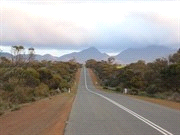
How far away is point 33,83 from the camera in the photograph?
230 feet

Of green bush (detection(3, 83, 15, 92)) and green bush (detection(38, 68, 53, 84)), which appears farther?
green bush (detection(38, 68, 53, 84))

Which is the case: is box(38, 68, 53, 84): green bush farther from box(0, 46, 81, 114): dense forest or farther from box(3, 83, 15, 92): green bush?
box(3, 83, 15, 92): green bush

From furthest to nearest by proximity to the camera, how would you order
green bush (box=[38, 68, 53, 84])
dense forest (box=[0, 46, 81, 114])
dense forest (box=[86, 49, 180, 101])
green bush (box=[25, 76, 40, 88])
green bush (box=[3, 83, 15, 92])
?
1. green bush (box=[38, 68, 53, 84])
2. green bush (box=[25, 76, 40, 88])
3. dense forest (box=[86, 49, 180, 101])
4. green bush (box=[3, 83, 15, 92])
5. dense forest (box=[0, 46, 81, 114])

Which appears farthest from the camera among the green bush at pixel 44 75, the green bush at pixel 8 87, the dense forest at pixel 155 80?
the green bush at pixel 44 75

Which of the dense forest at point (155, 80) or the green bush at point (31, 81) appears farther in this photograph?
the green bush at point (31, 81)

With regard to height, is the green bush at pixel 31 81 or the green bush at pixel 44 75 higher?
the green bush at pixel 44 75

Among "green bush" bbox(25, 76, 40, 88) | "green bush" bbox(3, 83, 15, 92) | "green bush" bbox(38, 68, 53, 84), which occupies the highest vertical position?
"green bush" bbox(38, 68, 53, 84)

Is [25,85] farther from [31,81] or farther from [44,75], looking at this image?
[44,75]

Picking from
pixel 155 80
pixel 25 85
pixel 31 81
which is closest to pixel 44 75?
pixel 31 81

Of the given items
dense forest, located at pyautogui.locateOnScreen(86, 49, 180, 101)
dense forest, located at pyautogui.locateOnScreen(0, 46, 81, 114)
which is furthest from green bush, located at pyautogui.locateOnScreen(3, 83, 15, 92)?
dense forest, located at pyautogui.locateOnScreen(86, 49, 180, 101)

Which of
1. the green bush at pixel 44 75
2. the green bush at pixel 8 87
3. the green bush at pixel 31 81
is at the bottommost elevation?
the green bush at pixel 8 87

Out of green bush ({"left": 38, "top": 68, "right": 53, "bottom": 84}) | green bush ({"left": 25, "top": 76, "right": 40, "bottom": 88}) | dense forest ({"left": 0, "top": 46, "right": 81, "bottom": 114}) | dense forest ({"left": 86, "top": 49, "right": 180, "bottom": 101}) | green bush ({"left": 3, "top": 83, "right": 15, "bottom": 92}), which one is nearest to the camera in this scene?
dense forest ({"left": 0, "top": 46, "right": 81, "bottom": 114})

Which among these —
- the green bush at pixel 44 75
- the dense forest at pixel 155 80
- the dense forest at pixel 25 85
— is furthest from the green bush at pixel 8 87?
the green bush at pixel 44 75

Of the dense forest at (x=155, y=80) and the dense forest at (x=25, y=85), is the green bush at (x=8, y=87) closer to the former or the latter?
the dense forest at (x=25, y=85)
